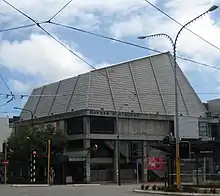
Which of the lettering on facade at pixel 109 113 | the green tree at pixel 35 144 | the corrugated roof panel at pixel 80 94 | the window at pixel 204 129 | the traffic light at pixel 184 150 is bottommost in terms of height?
the traffic light at pixel 184 150

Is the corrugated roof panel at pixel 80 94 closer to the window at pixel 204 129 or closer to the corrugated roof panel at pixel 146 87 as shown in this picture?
the corrugated roof panel at pixel 146 87

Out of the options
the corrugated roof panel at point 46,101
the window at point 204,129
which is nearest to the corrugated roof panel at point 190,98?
the window at point 204,129

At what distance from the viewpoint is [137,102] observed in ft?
269

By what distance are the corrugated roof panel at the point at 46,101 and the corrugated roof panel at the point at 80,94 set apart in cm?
745

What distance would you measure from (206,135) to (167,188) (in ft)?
173

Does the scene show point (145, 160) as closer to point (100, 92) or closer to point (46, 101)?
point (100, 92)

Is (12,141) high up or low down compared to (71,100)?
down

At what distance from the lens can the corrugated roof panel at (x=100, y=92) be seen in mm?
78125

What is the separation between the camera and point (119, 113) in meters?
78.0

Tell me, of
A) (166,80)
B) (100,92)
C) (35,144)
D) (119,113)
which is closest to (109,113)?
(119,113)

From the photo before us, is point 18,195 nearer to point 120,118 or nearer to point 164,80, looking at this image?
point 120,118

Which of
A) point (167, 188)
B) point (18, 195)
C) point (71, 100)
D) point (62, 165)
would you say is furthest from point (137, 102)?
point (18, 195)

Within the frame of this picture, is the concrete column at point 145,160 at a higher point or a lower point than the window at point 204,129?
lower

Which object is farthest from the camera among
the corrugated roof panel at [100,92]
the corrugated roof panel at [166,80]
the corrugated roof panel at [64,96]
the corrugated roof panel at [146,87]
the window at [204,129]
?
the window at [204,129]
